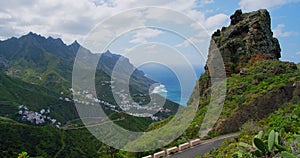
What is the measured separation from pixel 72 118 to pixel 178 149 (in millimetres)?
68926

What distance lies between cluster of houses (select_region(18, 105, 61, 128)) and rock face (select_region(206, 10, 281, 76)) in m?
54.3

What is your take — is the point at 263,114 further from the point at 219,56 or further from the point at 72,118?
the point at 72,118

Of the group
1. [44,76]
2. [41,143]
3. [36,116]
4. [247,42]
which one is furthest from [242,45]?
[44,76]

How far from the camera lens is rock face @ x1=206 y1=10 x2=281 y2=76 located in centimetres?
1683

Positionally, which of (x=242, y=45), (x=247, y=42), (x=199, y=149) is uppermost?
(x=247, y=42)

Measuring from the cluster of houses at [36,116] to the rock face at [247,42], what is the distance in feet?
178

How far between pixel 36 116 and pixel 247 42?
2349 inches

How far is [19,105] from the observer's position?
67562 mm

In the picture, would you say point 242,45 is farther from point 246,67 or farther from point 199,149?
point 199,149

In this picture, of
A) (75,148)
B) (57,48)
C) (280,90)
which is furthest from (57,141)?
(57,48)

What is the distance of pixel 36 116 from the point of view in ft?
211

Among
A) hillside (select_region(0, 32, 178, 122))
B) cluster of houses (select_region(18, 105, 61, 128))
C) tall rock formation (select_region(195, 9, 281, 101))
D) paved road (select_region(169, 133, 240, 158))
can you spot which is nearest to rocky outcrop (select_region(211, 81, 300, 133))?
paved road (select_region(169, 133, 240, 158))

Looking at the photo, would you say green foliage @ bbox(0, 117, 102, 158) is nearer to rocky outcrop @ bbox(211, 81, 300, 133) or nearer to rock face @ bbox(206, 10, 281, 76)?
rock face @ bbox(206, 10, 281, 76)

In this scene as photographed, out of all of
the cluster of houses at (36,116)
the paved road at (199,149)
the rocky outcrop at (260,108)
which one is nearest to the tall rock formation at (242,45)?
the rocky outcrop at (260,108)
